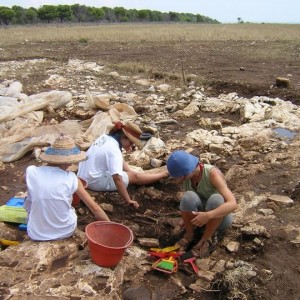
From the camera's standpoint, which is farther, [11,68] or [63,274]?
[11,68]

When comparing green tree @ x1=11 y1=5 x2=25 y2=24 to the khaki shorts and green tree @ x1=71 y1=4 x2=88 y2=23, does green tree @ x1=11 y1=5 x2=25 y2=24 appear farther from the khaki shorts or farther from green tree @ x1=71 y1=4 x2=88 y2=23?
the khaki shorts

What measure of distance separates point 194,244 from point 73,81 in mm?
7359

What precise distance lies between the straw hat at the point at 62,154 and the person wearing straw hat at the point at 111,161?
2.84 feet

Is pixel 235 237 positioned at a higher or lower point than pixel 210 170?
lower

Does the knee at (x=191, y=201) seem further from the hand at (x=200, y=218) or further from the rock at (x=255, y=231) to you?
the rock at (x=255, y=231)

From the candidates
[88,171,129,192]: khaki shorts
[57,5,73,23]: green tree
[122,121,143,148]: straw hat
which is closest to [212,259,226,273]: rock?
[122,121,143,148]: straw hat

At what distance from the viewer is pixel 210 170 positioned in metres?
3.28

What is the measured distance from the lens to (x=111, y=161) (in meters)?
3.97

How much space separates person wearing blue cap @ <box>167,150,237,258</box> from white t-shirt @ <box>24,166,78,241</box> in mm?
811

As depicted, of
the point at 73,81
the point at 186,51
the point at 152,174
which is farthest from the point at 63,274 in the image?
the point at 186,51

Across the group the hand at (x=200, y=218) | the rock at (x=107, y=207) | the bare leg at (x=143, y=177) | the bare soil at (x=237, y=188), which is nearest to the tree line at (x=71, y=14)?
the bare soil at (x=237, y=188)

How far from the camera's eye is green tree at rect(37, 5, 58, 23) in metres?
60.3

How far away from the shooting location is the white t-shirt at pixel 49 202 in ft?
9.93

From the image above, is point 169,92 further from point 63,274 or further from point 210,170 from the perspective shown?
point 63,274
